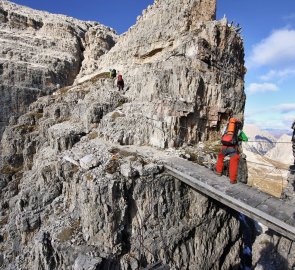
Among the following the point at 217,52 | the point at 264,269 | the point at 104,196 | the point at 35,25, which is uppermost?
the point at 35,25

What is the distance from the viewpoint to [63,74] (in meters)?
51.2

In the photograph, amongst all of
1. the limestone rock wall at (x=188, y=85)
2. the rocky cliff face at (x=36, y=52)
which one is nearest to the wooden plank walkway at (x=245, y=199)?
the limestone rock wall at (x=188, y=85)

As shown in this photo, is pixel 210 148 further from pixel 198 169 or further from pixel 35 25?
pixel 35 25

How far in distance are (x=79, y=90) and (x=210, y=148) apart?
21.1 metres

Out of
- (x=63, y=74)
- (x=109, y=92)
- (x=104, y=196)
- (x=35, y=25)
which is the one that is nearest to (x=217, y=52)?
(x=109, y=92)

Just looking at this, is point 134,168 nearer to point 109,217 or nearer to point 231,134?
point 109,217

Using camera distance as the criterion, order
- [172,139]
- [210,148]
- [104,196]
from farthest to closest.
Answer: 1. [210,148]
2. [172,139]
3. [104,196]

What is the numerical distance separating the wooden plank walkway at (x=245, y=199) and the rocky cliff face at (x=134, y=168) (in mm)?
1929

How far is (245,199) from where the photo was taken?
45.8 feet

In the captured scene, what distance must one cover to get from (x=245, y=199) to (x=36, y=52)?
Answer: 49370 millimetres

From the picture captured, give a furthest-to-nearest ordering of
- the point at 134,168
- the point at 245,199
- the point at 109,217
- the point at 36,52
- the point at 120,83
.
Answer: the point at 36,52, the point at 120,83, the point at 134,168, the point at 109,217, the point at 245,199

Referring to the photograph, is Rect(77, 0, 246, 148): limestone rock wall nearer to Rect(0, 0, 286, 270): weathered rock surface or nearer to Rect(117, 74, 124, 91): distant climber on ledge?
Rect(0, 0, 286, 270): weathered rock surface

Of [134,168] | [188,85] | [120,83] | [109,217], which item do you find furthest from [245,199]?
[120,83]

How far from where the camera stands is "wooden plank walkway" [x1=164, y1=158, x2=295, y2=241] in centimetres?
1264
